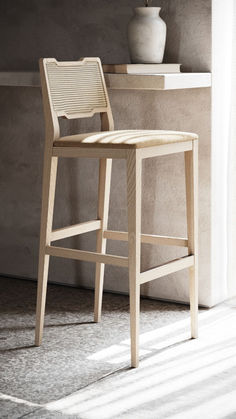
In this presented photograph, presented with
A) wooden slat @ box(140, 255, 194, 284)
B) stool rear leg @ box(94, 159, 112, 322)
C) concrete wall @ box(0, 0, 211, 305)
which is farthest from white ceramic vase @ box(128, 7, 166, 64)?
wooden slat @ box(140, 255, 194, 284)

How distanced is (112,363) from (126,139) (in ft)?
2.22

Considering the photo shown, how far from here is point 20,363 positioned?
245 centimetres

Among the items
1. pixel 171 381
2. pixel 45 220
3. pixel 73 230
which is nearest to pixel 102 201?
pixel 73 230

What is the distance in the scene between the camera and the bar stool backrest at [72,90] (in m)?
2.51

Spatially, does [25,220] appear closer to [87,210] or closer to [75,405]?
[87,210]

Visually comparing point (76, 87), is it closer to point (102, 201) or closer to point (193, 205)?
point (102, 201)

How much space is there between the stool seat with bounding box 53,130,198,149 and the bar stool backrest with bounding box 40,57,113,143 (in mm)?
75

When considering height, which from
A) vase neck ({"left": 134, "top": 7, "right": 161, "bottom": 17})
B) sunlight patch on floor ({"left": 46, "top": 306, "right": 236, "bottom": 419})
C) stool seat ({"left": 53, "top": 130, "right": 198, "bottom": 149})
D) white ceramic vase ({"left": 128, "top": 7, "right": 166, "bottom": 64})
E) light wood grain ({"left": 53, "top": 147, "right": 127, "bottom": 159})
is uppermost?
vase neck ({"left": 134, "top": 7, "right": 161, "bottom": 17})

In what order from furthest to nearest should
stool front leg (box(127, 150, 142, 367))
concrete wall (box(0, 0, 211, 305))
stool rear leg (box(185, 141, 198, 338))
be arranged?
1. concrete wall (box(0, 0, 211, 305))
2. stool rear leg (box(185, 141, 198, 338))
3. stool front leg (box(127, 150, 142, 367))

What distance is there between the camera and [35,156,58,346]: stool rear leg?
2549 mm

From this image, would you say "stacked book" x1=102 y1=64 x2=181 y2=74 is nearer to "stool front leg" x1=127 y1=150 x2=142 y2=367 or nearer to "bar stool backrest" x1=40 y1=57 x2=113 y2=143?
"bar stool backrest" x1=40 y1=57 x2=113 y2=143

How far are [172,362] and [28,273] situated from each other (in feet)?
3.88

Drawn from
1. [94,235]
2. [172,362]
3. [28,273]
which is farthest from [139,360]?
[28,273]

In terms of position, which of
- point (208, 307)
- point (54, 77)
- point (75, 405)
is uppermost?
point (54, 77)
